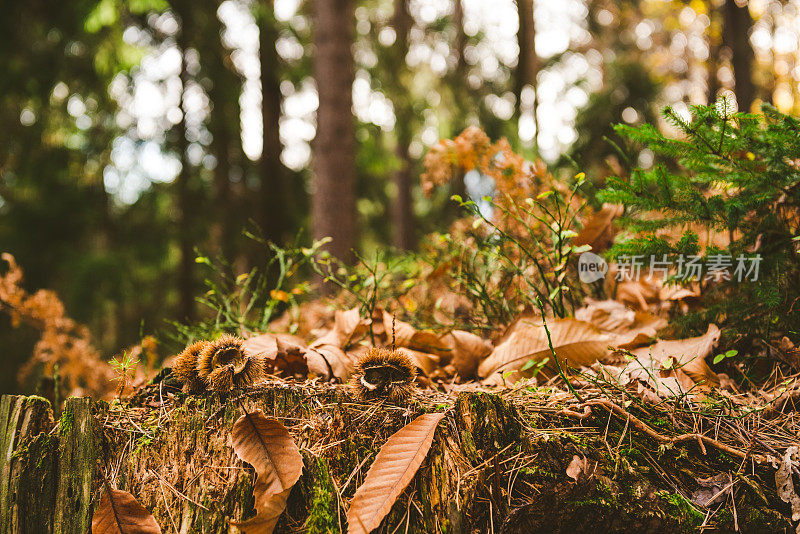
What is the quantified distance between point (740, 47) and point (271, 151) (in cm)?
667

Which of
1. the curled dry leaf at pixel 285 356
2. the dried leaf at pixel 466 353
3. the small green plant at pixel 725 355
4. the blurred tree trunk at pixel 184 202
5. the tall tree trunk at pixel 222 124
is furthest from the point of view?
the tall tree trunk at pixel 222 124

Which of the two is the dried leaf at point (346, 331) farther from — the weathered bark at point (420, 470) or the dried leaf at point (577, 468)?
the dried leaf at point (577, 468)

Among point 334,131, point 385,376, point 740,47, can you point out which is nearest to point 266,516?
point 385,376

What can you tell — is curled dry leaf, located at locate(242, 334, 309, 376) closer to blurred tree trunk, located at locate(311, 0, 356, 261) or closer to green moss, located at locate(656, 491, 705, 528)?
green moss, located at locate(656, 491, 705, 528)

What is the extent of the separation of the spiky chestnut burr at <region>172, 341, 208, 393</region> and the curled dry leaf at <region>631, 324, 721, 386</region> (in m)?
1.24

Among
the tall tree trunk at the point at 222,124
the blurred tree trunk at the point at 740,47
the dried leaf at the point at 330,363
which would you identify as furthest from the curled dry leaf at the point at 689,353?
the tall tree trunk at the point at 222,124

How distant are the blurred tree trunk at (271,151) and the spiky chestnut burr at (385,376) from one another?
638 cm

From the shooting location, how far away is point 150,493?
4.26 ft

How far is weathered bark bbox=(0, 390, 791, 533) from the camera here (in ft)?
3.93

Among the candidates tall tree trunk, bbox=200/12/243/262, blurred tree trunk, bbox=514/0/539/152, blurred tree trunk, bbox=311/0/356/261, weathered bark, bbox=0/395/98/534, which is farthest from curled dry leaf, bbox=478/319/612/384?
blurred tree trunk, bbox=514/0/539/152

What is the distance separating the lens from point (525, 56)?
342 inches

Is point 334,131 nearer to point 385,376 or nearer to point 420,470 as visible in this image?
point 385,376

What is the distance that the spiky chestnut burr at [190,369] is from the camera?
133 cm

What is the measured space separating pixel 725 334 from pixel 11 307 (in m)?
3.01
